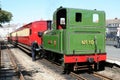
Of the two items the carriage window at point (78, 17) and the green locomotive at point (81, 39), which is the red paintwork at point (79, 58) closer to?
the green locomotive at point (81, 39)

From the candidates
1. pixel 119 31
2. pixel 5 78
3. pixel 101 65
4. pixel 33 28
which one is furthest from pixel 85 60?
pixel 119 31

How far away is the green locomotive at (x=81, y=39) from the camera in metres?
13.0

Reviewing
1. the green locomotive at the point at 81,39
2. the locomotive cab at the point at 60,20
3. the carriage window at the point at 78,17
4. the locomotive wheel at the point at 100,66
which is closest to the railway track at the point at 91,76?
the green locomotive at the point at 81,39

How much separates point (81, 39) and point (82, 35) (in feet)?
0.67

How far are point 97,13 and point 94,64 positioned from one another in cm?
271

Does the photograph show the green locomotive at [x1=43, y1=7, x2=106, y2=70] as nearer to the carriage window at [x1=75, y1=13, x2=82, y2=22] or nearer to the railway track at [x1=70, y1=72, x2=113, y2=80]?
the carriage window at [x1=75, y1=13, x2=82, y2=22]

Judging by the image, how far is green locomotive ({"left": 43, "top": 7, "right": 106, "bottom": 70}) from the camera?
13.0 metres

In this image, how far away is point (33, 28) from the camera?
22719 mm

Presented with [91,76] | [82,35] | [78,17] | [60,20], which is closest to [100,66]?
[91,76]

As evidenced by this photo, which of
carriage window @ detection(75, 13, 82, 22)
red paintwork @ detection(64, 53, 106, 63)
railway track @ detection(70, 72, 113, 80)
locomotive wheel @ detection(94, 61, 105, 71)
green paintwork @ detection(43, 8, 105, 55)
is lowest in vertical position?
railway track @ detection(70, 72, 113, 80)

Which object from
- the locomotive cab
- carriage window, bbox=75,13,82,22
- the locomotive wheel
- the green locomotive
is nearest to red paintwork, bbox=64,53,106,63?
the green locomotive

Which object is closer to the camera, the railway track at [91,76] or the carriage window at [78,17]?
the railway track at [91,76]

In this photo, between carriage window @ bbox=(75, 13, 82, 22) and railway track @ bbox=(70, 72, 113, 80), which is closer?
railway track @ bbox=(70, 72, 113, 80)

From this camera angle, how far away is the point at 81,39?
43.4ft
